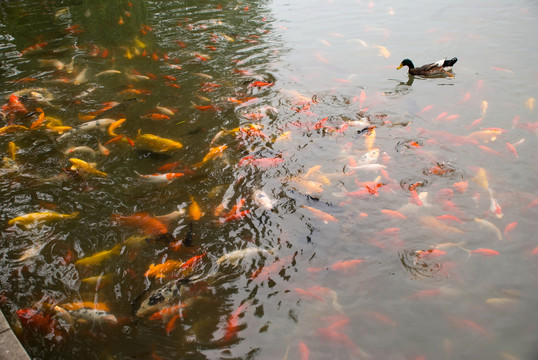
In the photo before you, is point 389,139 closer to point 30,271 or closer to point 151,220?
point 151,220

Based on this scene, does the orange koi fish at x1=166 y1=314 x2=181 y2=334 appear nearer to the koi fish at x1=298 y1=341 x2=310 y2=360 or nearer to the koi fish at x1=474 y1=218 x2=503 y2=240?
the koi fish at x1=298 y1=341 x2=310 y2=360

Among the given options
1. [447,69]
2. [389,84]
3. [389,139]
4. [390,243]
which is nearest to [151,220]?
[390,243]

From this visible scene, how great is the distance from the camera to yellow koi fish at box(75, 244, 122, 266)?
13.2 ft

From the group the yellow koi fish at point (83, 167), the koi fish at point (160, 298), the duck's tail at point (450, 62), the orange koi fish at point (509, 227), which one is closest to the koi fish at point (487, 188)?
the orange koi fish at point (509, 227)

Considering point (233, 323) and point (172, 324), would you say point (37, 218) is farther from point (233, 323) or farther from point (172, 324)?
point (233, 323)

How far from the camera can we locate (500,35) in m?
8.78

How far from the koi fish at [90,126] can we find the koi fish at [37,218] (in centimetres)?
183

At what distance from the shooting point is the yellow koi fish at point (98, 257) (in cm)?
402

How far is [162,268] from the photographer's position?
12.9 ft

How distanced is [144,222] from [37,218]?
Result: 123cm

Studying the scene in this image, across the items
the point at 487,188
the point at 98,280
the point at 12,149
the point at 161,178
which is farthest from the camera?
the point at 12,149

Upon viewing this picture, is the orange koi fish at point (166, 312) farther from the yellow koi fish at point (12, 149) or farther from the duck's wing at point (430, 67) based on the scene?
the duck's wing at point (430, 67)

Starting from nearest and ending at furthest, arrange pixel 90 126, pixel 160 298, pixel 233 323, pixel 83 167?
pixel 233 323 < pixel 160 298 < pixel 83 167 < pixel 90 126

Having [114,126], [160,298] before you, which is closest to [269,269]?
[160,298]
